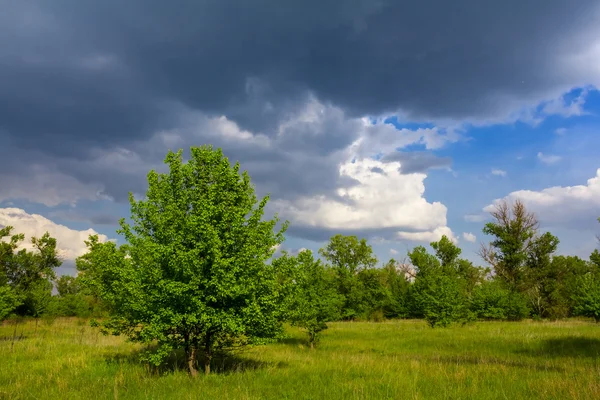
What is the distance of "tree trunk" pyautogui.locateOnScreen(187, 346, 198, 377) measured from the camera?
14116 mm

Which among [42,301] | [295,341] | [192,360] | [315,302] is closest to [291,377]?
[192,360]

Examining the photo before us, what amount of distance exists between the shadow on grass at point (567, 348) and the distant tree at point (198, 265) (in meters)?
17.6

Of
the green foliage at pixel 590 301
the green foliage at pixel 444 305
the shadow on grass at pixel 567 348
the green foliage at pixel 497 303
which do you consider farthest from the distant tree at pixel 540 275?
the shadow on grass at pixel 567 348

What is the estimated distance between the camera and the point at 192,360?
47.0ft

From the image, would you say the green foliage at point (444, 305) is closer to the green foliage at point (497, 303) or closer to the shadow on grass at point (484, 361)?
the green foliage at point (497, 303)

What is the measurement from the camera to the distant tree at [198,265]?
1308cm

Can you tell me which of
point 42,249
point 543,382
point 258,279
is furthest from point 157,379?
point 42,249

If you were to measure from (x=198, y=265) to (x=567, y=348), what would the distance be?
2350 cm

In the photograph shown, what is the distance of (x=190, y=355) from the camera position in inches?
571

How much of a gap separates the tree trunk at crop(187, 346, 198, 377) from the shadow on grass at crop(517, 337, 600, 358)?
763 inches

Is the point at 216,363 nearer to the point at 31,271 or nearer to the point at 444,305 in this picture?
the point at 444,305

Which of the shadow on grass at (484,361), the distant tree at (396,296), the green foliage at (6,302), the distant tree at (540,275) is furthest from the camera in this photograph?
the distant tree at (396,296)

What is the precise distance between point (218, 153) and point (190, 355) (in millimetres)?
7814

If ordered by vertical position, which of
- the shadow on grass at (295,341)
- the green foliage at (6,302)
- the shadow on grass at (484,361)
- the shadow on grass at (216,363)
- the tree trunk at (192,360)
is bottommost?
the shadow on grass at (295,341)
